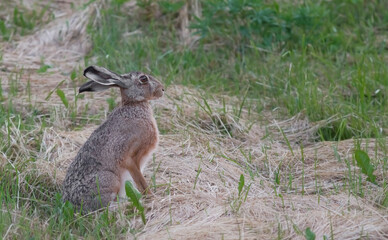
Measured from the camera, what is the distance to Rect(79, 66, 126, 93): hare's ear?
17.5 feet

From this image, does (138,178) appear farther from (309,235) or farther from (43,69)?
(43,69)

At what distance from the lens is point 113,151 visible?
5441mm

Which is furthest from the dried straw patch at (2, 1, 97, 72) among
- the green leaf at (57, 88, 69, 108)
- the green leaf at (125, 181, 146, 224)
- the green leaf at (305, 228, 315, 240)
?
the green leaf at (305, 228, 315, 240)

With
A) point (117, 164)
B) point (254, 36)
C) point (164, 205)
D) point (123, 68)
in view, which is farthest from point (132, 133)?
point (254, 36)

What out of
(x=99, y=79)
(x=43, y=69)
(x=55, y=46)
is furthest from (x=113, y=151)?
(x=55, y=46)

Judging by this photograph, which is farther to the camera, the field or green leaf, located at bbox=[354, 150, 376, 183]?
green leaf, located at bbox=[354, 150, 376, 183]

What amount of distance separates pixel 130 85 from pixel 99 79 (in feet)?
1.48

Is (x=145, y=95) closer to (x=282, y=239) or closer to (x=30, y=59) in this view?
(x=282, y=239)

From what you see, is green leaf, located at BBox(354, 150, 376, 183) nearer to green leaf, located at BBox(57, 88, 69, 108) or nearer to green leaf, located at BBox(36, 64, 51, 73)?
green leaf, located at BBox(57, 88, 69, 108)

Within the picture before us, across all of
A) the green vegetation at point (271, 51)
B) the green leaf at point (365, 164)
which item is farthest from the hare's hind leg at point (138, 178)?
the green vegetation at point (271, 51)

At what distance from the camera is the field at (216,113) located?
5.09m

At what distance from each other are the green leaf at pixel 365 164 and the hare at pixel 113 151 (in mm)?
1754

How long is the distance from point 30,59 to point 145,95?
3.72 m

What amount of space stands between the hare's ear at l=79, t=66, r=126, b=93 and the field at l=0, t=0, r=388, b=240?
91 centimetres
